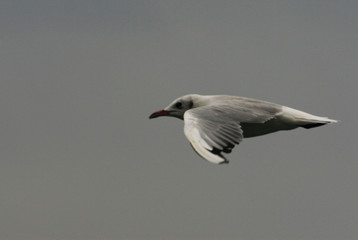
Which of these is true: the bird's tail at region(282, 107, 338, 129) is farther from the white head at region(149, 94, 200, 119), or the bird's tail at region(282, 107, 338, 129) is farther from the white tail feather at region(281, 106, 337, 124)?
the white head at region(149, 94, 200, 119)

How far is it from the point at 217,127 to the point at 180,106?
481 cm

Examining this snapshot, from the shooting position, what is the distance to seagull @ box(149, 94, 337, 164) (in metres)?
17.3

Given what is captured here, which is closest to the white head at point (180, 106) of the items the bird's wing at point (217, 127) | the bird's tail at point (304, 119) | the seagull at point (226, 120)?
the seagull at point (226, 120)

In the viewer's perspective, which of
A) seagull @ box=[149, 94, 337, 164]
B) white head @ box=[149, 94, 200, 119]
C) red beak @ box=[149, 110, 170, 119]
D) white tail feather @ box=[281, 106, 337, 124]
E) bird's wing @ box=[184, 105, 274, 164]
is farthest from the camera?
red beak @ box=[149, 110, 170, 119]

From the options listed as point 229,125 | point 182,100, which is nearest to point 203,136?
point 229,125

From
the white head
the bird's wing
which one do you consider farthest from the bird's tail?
the white head

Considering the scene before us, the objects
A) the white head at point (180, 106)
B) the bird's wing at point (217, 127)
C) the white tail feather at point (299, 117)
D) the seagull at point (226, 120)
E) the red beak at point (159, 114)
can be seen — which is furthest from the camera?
the red beak at point (159, 114)

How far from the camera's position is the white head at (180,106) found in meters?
22.8

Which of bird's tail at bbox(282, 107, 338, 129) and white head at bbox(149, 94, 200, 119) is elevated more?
white head at bbox(149, 94, 200, 119)

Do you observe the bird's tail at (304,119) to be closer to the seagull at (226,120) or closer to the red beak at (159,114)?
the seagull at (226,120)

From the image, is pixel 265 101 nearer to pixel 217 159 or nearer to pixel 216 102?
pixel 216 102

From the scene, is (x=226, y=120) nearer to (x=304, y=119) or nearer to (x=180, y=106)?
(x=304, y=119)

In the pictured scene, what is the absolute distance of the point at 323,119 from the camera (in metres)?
22.1

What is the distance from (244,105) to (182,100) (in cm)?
274
